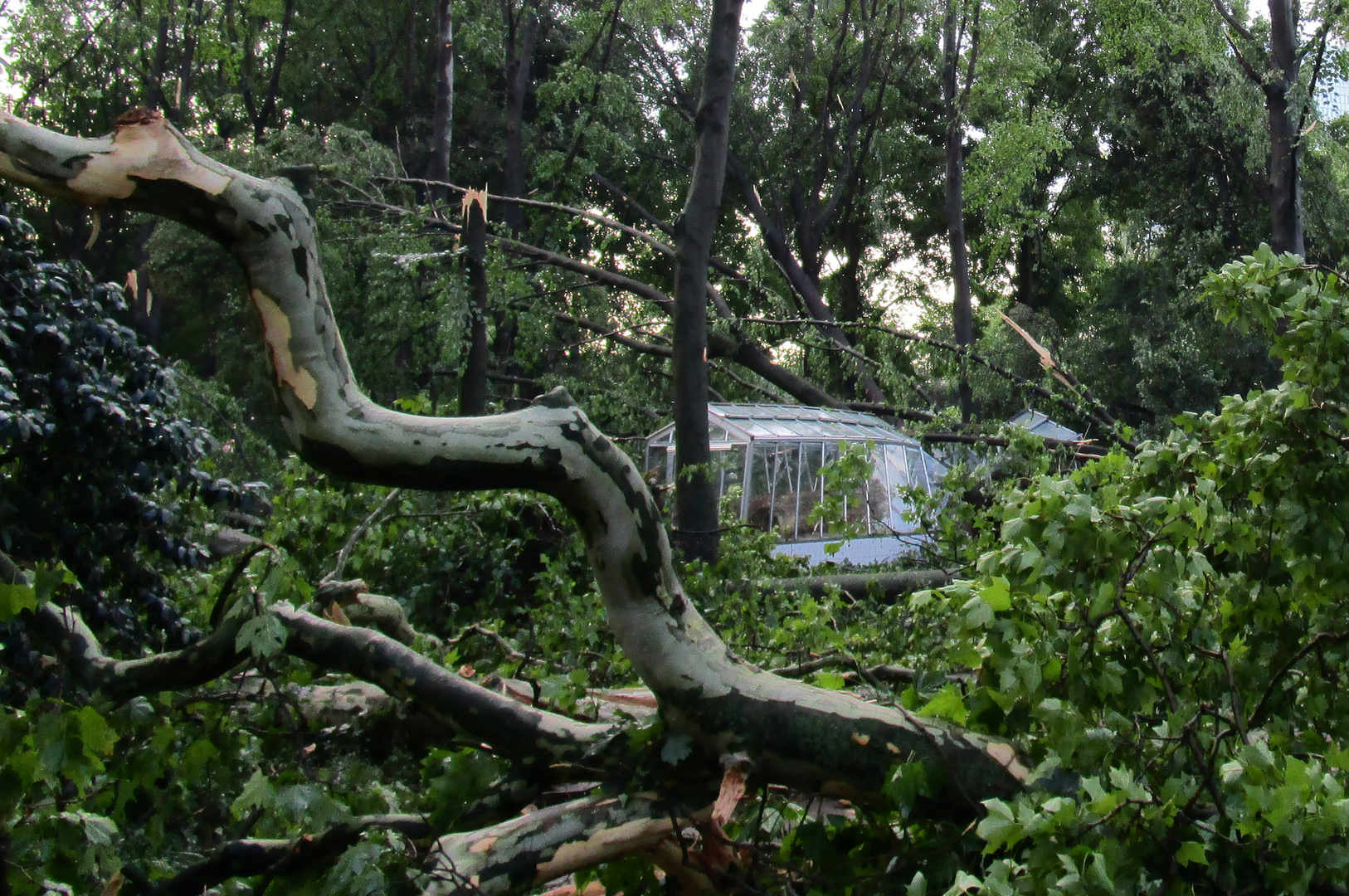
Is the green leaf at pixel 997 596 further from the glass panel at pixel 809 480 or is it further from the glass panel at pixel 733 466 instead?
the glass panel at pixel 809 480

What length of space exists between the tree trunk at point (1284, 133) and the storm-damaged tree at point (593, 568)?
925 centimetres

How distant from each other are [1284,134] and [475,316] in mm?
7988

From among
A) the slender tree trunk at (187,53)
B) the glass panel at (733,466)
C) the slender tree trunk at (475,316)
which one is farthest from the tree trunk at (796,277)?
the slender tree trunk at (187,53)

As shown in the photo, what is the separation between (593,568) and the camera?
2.79 meters

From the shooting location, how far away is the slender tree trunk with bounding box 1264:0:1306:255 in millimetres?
10148

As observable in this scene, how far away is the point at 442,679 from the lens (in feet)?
9.91

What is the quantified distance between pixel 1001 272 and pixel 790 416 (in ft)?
51.0

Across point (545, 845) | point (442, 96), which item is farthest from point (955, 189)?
point (545, 845)

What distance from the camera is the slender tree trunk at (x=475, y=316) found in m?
11.7

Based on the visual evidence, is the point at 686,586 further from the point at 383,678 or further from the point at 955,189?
the point at 955,189

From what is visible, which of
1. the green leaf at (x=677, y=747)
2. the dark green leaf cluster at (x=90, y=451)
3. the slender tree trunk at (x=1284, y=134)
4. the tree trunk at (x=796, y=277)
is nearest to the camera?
the green leaf at (x=677, y=747)

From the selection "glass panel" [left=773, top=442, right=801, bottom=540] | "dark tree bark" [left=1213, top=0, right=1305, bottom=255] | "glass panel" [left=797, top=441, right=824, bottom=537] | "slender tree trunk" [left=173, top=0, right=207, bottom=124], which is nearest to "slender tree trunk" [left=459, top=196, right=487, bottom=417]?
"glass panel" [left=773, top=442, right=801, bottom=540]

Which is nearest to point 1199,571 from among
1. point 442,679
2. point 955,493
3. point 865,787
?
point 865,787

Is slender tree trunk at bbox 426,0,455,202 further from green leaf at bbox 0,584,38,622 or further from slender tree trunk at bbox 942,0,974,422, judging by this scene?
green leaf at bbox 0,584,38,622
